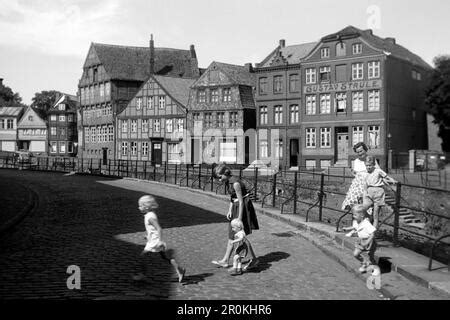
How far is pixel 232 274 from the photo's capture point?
7.67 m

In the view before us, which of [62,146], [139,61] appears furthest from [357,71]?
[62,146]

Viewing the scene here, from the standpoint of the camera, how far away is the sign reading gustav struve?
41.3 metres

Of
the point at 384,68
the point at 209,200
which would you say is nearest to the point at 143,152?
the point at 384,68

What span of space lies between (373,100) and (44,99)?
2983 inches

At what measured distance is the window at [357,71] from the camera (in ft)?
137

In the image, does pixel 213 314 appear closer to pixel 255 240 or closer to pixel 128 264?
pixel 128 264

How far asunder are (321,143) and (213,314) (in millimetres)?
39254

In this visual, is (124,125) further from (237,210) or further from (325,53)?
(237,210)

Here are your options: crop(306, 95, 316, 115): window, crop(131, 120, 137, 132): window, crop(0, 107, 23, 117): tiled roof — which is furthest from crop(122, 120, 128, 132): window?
crop(0, 107, 23, 117): tiled roof

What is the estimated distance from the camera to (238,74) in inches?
2034

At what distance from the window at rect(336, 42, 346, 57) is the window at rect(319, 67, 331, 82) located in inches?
56.6

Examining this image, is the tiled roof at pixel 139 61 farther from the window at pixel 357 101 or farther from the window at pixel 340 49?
the window at pixel 357 101

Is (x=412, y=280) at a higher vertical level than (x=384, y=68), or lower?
lower

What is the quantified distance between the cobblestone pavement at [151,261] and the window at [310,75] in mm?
32027
